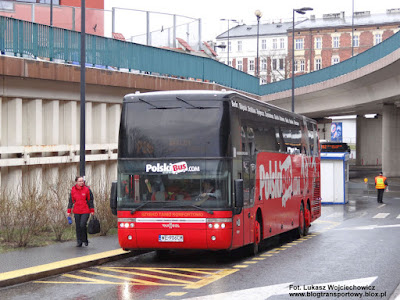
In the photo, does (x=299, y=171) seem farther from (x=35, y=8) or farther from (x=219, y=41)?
(x=219, y=41)

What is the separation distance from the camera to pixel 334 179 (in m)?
40.4

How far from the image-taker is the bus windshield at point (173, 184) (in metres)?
15.5

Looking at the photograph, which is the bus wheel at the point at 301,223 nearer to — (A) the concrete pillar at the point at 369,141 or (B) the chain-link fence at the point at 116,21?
(B) the chain-link fence at the point at 116,21

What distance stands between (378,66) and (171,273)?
31123mm

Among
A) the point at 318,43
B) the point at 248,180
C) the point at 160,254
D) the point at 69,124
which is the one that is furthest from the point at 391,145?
the point at 318,43

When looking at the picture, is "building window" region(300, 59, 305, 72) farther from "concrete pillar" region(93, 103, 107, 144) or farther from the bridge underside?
"concrete pillar" region(93, 103, 107, 144)

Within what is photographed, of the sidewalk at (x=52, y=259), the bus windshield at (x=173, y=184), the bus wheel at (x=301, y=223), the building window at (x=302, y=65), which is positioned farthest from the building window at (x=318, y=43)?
the bus windshield at (x=173, y=184)

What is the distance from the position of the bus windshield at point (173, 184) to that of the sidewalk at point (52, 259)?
1.30 m

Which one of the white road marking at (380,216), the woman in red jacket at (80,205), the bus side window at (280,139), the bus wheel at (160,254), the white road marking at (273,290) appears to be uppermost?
the bus side window at (280,139)

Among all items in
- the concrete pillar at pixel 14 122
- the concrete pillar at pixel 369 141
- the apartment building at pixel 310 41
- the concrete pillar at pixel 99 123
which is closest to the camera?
the concrete pillar at pixel 14 122

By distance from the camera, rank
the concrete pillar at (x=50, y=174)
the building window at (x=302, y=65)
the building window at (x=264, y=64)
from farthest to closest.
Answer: the building window at (x=264, y=64)
the building window at (x=302, y=65)
the concrete pillar at (x=50, y=174)

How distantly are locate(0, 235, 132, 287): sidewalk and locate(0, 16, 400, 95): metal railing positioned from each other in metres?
6.64

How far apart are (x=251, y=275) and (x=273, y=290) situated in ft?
6.30

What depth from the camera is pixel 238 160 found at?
1608cm
